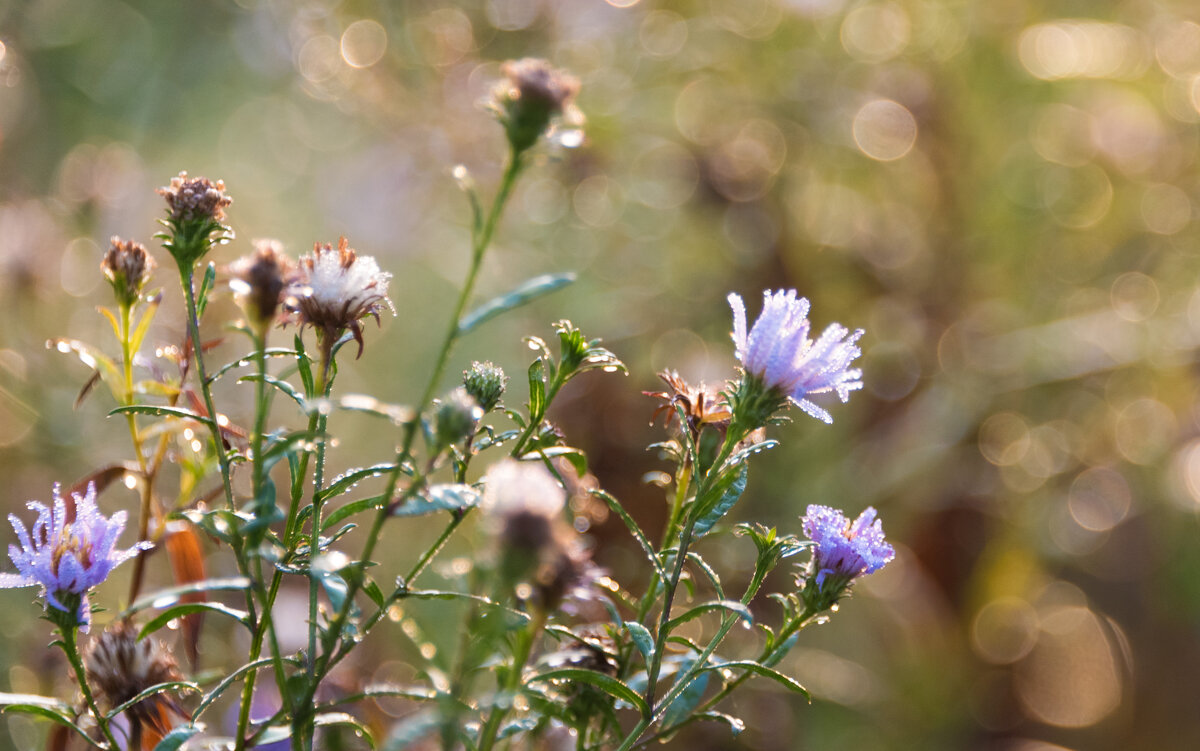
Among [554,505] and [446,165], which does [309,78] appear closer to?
[446,165]

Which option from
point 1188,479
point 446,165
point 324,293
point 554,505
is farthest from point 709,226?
point 554,505

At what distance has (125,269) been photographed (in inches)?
15.0

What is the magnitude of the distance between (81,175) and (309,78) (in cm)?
33

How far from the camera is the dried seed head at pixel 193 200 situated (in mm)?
351

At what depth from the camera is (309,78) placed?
4.16 ft

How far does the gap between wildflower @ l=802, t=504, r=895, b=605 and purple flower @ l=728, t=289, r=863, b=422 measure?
0.15 feet

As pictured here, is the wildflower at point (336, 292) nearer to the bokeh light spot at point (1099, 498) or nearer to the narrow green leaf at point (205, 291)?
the narrow green leaf at point (205, 291)

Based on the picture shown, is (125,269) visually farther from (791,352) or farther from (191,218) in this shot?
(791,352)

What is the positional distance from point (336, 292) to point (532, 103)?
0.10 m

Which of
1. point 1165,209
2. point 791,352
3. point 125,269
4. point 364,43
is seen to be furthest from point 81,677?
point 1165,209

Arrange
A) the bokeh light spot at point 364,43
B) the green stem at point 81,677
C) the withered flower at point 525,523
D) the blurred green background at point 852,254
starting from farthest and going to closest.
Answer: the bokeh light spot at point 364,43 → the blurred green background at point 852,254 → the green stem at point 81,677 → the withered flower at point 525,523

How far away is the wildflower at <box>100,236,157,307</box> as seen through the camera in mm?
379

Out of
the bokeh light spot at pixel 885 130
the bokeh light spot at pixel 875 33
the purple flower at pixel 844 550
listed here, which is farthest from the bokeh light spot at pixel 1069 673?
the purple flower at pixel 844 550

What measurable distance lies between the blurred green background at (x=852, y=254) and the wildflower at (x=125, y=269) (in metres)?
0.61
